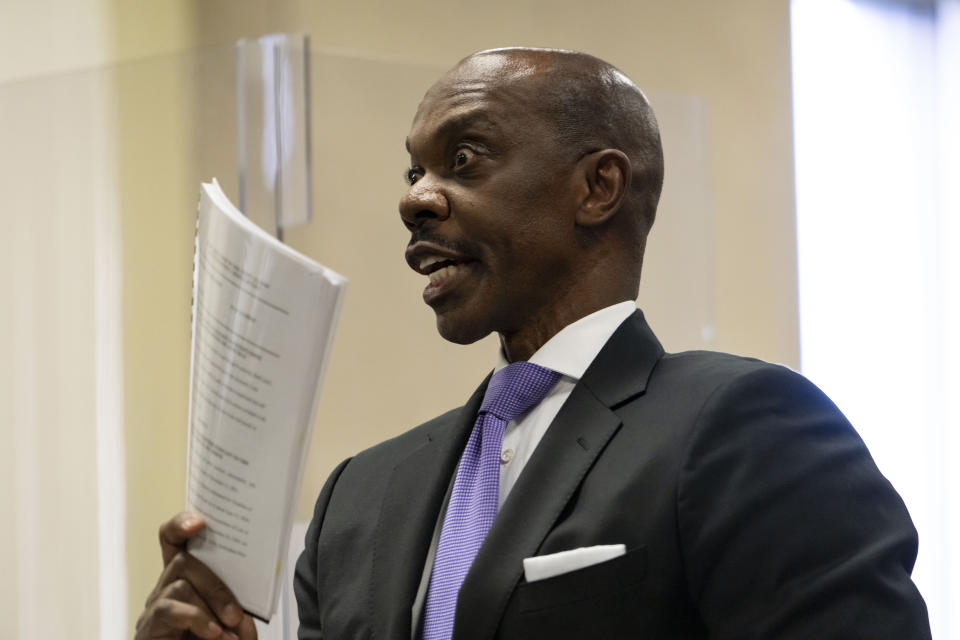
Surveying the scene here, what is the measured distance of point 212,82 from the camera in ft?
7.89

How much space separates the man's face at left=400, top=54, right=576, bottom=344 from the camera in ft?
4.70

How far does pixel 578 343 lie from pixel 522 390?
82mm

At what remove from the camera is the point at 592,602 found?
124 cm

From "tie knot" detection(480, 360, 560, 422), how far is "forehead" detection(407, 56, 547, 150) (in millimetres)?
265

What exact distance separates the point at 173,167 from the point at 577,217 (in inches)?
47.1

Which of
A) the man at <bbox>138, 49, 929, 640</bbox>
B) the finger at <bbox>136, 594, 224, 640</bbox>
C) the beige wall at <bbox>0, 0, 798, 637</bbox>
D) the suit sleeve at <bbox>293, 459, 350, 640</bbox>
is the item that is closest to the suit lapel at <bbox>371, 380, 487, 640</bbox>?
the man at <bbox>138, 49, 929, 640</bbox>

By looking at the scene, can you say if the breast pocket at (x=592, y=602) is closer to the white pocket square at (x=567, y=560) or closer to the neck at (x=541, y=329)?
the white pocket square at (x=567, y=560)

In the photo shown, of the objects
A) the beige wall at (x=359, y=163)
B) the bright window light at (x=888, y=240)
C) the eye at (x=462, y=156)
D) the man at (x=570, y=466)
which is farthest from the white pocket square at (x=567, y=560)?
the bright window light at (x=888, y=240)

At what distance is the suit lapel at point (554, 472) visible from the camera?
50.1 inches

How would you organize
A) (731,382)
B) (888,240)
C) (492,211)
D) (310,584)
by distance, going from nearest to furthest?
(731,382) < (492,211) < (310,584) < (888,240)

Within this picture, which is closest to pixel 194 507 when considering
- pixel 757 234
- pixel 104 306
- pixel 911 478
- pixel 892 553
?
pixel 892 553

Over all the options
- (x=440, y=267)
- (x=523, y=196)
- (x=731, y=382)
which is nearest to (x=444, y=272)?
(x=440, y=267)

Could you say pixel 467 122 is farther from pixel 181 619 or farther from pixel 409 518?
pixel 181 619

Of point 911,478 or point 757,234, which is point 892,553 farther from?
point 911,478
